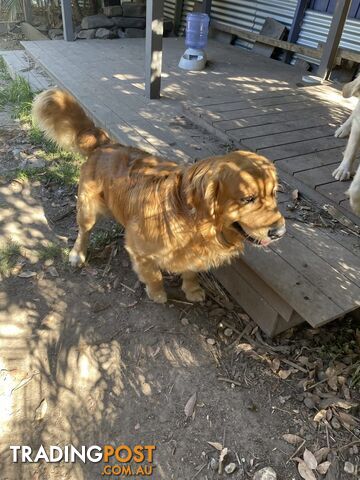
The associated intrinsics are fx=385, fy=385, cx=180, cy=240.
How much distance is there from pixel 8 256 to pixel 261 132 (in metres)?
2.86

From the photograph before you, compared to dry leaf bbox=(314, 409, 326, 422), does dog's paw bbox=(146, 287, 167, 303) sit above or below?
above

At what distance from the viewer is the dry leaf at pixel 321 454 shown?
214cm

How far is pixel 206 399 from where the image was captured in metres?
2.42

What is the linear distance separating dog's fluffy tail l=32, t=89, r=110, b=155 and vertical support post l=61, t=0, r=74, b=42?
564 centimetres

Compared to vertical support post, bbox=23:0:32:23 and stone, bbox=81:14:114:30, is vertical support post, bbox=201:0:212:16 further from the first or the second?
vertical support post, bbox=23:0:32:23

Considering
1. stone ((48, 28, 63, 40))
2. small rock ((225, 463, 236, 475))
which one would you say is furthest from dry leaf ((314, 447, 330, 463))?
stone ((48, 28, 63, 40))

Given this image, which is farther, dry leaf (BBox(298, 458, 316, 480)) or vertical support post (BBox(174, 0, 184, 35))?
vertical support post (BBox(174, 0, 184, 35))

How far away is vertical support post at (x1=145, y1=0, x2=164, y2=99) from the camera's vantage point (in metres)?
4.65

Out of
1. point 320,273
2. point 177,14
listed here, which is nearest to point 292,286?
point 320,273

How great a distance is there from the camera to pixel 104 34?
8.76 m

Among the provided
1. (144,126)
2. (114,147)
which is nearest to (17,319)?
(114,147)

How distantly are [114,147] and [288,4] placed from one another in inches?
251

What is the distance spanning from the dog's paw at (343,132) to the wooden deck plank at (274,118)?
53cm

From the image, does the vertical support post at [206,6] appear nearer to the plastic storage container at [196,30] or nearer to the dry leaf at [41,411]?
the plastic storage container at [196,30]
